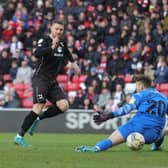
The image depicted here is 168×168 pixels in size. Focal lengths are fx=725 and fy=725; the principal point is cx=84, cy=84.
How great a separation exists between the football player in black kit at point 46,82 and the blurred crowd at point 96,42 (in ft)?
24.5

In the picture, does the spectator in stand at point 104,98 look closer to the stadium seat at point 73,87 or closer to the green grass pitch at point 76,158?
the stadium seat at point 73,87

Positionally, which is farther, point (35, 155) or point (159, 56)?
point (159, 56)

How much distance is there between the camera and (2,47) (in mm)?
24453

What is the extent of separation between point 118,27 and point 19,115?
505cm

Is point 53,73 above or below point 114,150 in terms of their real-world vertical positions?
above

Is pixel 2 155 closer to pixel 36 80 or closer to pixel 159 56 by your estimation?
pixel 36 80

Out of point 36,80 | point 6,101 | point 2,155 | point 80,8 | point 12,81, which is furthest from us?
point 80,8

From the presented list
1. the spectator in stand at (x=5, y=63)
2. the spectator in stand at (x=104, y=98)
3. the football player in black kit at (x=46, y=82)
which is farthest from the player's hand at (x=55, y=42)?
the spectator in stand at (x=5, y=63)

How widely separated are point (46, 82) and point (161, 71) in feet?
27.1

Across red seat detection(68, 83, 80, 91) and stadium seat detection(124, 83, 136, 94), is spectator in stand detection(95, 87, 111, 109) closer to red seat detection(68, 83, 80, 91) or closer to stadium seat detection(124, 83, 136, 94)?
stadium seat detection(124, 83, 136, 94)

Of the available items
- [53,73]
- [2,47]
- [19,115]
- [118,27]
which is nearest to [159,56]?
[118,27]

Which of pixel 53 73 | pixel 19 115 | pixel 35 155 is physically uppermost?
pixel 53 73

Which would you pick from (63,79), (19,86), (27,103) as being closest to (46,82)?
(27,103)

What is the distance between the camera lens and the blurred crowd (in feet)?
69.1
